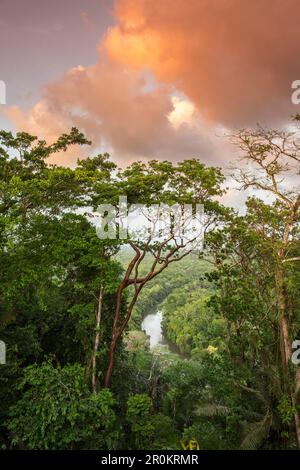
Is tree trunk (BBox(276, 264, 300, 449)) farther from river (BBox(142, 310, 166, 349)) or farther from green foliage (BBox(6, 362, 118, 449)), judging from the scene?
river (BBox(142, 310, 166, 349))

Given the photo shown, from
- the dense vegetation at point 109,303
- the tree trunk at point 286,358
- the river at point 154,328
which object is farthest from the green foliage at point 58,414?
the river at point 154,328

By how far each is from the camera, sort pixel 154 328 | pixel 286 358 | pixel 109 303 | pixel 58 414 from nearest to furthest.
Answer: pixel 58 414 < pixel 286 358 < pixel 109 303 < pixel 154 328

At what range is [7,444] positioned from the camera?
858cm

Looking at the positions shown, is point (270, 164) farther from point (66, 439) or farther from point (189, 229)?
point (66, 439)

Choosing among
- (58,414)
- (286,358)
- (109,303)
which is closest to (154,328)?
(109,303)

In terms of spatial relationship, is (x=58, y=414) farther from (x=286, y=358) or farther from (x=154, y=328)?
(x=154, y=328)

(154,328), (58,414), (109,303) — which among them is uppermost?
(109,303)

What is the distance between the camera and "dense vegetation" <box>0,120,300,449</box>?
859cm

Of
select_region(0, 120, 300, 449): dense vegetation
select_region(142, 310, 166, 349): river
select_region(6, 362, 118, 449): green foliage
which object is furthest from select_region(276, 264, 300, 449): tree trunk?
select_region(142, 310, 166, 349): river

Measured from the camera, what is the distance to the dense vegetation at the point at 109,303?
8586 millimetres

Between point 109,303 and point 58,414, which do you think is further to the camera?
point 109,303

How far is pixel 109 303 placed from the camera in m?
12.5

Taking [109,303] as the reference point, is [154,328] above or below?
below
